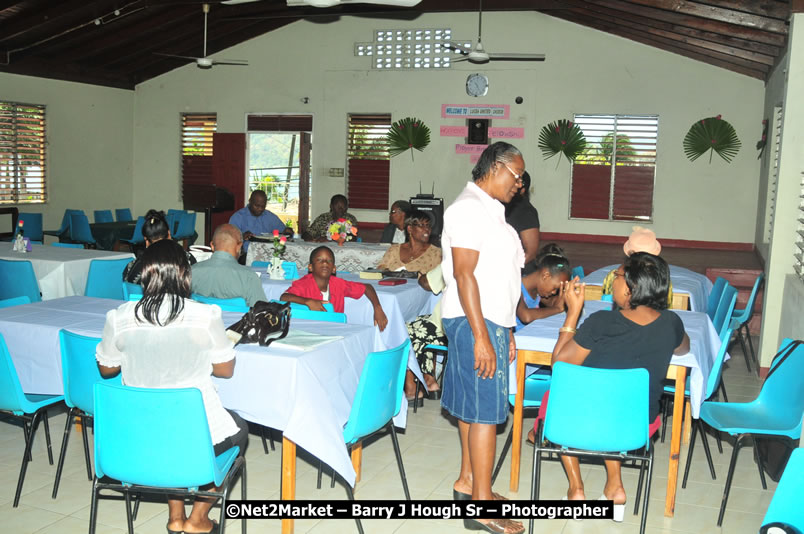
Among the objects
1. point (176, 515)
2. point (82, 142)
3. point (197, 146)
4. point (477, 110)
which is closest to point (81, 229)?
point (82, 142)

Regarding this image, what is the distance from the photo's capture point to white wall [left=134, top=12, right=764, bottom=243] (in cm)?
1127

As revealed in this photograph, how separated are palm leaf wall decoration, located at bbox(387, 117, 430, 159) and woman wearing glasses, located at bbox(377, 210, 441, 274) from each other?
676 centimetres

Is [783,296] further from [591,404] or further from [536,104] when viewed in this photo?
[536,104]

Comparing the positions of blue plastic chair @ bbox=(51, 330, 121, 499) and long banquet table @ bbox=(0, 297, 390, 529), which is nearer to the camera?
long banquet table @ bbox=(0, 297, 390, 529)

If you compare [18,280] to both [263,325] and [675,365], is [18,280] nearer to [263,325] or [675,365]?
[263,325]

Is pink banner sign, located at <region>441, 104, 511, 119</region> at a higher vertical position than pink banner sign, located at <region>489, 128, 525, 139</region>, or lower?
higher

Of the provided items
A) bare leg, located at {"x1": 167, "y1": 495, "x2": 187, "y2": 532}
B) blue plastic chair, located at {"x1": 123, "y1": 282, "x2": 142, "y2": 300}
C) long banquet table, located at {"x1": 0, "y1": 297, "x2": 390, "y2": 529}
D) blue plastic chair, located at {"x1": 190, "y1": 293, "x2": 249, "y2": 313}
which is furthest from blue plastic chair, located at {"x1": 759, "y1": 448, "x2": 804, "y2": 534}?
blue plastic chair, located at {"x1": 123, "y1": 282, "x2": 142, "y2": 300}

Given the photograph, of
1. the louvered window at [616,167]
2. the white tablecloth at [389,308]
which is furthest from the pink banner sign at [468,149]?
the white tablecloth at [389,308]

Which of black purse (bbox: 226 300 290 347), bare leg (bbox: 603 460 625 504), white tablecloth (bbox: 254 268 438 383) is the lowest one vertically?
bare leg (bbox: 603 460 625 504)

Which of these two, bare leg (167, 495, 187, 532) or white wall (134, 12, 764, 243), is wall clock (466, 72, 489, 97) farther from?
bare leg (167, 495, 187, 532)

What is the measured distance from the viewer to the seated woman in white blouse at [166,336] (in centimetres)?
263

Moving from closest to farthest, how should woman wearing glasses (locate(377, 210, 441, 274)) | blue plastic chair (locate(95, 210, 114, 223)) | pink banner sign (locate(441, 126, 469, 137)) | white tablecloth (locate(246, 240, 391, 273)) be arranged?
woman wearing glasses (locate(377, 210, 441, 274)) < white tablecloth (locate(246, 240, 391, 273)) < blue plastic chair (locate(95, 210, 114, 223)) < pink banner sign (locate(441, 126, 469, 137))

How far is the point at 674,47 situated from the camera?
35.9 feet

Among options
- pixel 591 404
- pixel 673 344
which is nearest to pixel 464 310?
pixel 591 404
